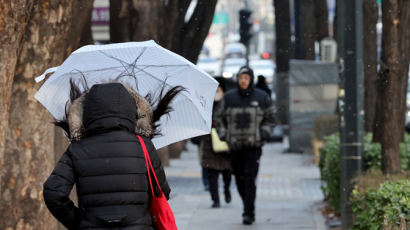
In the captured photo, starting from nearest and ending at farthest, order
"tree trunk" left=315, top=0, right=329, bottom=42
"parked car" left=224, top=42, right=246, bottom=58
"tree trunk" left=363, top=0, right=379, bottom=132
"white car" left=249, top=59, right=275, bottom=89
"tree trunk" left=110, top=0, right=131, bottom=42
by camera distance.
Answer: "tree trunk" left=110, top=0, right=131, bottom=42, "tree trunk" left=363, top=0, right=379, bottom=132, "tree trunk" left=315, top=0, right=329, bottom=42, "white car" left=249, top=59, right=275, bottom=89, "parked car" left=224, top=42, right=246, bottom=58

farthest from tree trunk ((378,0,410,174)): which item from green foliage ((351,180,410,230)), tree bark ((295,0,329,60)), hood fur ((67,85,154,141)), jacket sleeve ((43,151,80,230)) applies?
tree bark ((295,0,329,60))

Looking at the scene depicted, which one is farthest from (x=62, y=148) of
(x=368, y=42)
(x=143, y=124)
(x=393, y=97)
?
(x=368, y=42)

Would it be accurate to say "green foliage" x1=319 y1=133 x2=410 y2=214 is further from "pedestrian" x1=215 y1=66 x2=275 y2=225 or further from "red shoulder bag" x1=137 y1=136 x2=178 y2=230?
"red shoulder bag" x1=137 y1=136 x2=178 y2=230

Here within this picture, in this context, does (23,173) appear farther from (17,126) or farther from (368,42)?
(368,42)

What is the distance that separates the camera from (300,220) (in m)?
11.2

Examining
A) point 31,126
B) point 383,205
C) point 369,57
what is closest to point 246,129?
point 31,126

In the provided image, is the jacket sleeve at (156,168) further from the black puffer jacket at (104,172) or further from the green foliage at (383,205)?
the green foliage at (383,205)

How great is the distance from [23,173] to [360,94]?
11.1ft

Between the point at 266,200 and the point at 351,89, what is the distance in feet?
15.7

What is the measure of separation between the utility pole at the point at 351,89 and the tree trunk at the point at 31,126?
2841 mm

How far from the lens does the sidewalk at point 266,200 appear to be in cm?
1089

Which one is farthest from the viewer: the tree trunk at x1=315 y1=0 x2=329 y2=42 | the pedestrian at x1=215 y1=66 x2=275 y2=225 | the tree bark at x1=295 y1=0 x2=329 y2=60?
the tree bark at x1=295 y1=0 x2=329 y2=60

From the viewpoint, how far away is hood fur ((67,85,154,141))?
4863 millimetres

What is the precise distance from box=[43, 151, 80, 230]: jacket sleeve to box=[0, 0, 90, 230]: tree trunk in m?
2.95
